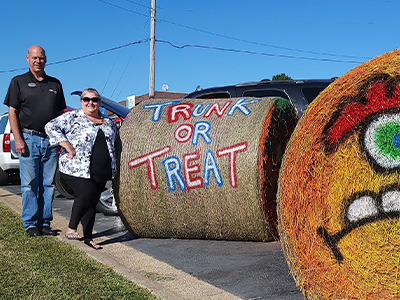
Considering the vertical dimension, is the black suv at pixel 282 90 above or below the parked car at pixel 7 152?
above

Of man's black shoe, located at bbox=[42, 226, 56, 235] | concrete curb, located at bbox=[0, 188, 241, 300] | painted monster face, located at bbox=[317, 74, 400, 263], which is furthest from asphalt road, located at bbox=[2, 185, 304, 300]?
painted monster face, located at bbox=[317, 74, 400, 263]

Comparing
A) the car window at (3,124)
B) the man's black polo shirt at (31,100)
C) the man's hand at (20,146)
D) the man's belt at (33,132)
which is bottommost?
the car window at (3,124)

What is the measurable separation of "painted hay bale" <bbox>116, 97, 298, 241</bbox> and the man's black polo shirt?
94cm

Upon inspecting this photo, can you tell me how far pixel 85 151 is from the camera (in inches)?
233

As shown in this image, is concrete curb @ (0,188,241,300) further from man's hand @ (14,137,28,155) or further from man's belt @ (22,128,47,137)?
man's belt @ (22,128,47,137)

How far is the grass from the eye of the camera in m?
4.10

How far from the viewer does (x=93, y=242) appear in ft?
19.8

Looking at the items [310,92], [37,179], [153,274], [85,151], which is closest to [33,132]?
[37,179]

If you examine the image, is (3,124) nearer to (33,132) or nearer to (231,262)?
(33,132)

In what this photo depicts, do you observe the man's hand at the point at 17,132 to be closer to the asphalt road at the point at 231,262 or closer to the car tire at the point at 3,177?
the asphalt road at the point at 231,262

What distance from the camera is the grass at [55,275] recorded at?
13.4 feet

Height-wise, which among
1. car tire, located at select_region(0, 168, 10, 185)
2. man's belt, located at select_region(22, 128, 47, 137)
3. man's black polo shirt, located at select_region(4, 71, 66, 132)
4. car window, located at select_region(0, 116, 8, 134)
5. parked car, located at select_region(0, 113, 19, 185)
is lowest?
car tire, located at select_region(0, 168, 10, 185)

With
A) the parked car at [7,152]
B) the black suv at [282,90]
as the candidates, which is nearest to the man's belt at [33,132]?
the black suv at [282,90]

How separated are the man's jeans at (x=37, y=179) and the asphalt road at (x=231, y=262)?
2.42ft
